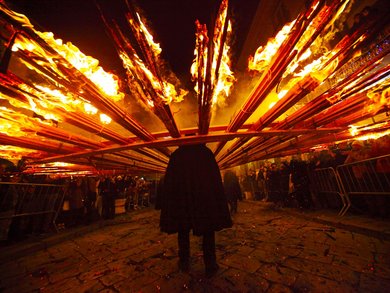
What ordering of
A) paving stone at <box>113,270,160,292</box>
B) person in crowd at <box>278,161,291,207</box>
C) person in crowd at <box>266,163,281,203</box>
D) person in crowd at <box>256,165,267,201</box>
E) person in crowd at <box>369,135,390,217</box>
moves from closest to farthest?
paving stone at <box>113,270,160,292</box>, person in crowd at <box>369,135,390,217</box>, person in crowd at <box>278,161,291,207</box>, person in crowd at <box>266,163,281,203</box>, person in crowd at <box>256,165,267,201</box>

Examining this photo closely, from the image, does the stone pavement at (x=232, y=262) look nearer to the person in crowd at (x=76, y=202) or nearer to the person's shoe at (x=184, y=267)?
the person's shoe at (x=184, y=267)

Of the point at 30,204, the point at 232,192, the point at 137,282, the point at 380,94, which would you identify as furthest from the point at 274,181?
the point at 30,204

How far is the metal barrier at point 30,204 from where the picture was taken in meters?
5.20

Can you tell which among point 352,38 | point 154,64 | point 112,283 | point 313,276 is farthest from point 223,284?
point 352,38

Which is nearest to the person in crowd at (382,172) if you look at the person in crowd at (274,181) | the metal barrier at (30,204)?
the person in crowd at (274,181)

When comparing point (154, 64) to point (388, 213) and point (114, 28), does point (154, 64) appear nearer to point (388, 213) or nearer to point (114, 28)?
point (114, 28)

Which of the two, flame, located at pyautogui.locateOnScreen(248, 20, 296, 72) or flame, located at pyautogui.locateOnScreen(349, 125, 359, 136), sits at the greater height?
flame, located at pyautogui.locateOnScreen(248, 20, 296, 72)

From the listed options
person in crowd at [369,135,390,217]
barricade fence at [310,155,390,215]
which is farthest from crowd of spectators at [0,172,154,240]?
person in crowd at [369,135,390,217]

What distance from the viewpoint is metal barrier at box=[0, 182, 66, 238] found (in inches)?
205

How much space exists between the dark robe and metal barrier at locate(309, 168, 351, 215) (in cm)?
522

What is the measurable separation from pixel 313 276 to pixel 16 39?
4.37 m

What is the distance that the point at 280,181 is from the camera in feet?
29.1

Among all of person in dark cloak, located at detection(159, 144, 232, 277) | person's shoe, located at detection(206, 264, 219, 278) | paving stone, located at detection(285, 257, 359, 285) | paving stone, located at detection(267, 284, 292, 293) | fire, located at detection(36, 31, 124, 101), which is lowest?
paving stone, located at detection(267, 284, 292, 293)

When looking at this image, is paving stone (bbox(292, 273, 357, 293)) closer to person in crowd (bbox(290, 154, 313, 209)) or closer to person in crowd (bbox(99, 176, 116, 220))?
person in crowd (bbox(290, 154, 313, 209))
